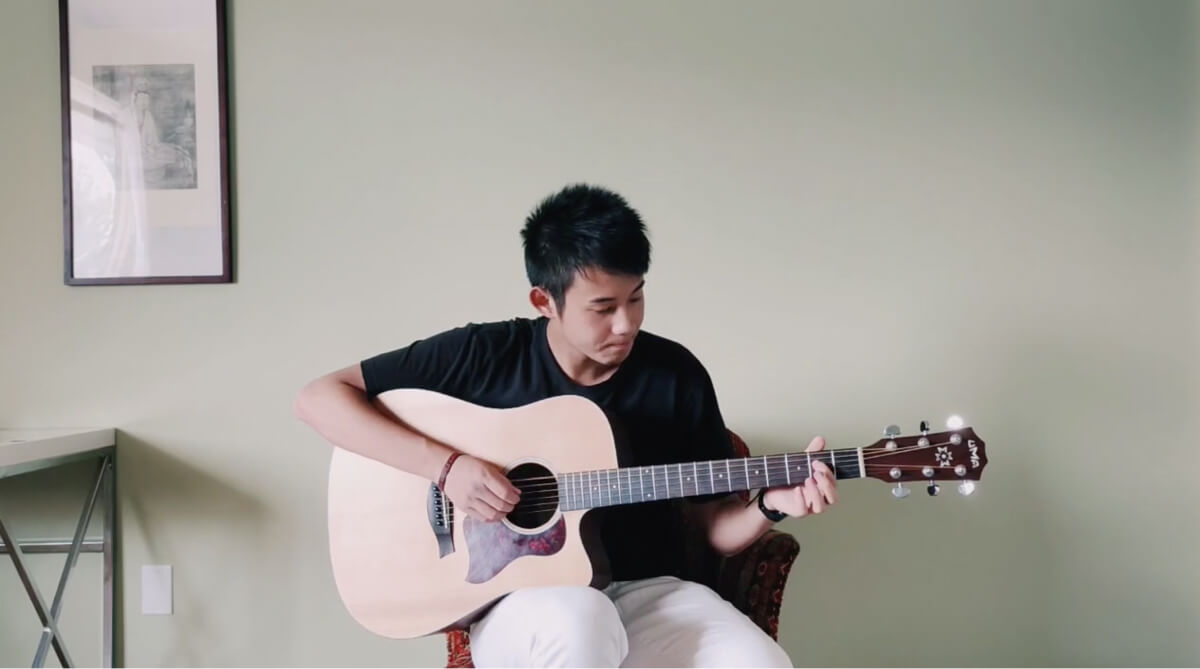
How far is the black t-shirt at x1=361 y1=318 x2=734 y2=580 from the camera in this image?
143cm

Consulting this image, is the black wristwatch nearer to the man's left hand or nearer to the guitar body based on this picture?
the man's left hand

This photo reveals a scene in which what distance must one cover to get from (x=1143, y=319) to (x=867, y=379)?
639 mm

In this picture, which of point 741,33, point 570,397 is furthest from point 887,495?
point 741,33

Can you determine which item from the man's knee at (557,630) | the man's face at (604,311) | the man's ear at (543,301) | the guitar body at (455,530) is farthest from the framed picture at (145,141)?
the man's knee at (557,630)

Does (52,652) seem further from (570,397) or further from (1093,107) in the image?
(1093,107)

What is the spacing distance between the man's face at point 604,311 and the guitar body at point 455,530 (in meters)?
0.10

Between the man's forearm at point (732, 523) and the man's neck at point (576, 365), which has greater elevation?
the man's neck at point (576, 365)

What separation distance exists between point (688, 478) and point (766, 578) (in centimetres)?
28

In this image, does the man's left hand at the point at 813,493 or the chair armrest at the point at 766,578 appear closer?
the man's left hand at the point at 813,493

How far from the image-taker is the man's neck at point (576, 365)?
1425mm

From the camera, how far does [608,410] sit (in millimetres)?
1402

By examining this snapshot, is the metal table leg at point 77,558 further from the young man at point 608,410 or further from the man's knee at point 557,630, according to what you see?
the man's knee at point 557,630

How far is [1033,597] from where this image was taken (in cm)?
192

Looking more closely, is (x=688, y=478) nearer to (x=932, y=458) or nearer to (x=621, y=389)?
(x=621, y=389)
